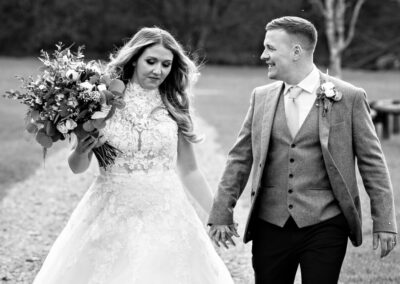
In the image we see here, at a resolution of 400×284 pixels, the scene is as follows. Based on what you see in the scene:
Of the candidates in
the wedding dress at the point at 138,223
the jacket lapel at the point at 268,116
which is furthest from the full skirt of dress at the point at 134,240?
the jacket lapel at the point at 268,116

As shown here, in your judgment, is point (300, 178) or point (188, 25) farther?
point (188, 25)

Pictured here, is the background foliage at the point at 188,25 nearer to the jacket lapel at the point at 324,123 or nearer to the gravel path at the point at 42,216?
the gravel path at the point at 42,216

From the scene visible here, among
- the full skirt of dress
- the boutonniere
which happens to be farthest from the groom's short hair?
the full skirt of dress

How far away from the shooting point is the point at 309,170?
14.0 feet

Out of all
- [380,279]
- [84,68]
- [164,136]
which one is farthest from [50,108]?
[380,279]

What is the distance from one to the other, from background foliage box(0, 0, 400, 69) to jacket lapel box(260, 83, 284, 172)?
4563 cm

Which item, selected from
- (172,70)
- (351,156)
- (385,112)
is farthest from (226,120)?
(351,156)

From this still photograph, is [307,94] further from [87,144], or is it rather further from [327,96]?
[87,144]

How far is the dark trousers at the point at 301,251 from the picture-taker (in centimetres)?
420

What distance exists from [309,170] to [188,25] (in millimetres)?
49829

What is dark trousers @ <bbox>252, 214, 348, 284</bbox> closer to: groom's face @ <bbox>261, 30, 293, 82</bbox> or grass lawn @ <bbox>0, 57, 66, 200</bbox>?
groom's face @ <bbox>261, 30, 293, 82</bbox>

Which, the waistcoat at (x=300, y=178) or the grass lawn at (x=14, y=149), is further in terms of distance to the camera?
the grass lawn at (x=14, y=149)

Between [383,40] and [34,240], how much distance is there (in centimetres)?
4566

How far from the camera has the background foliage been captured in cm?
5069
